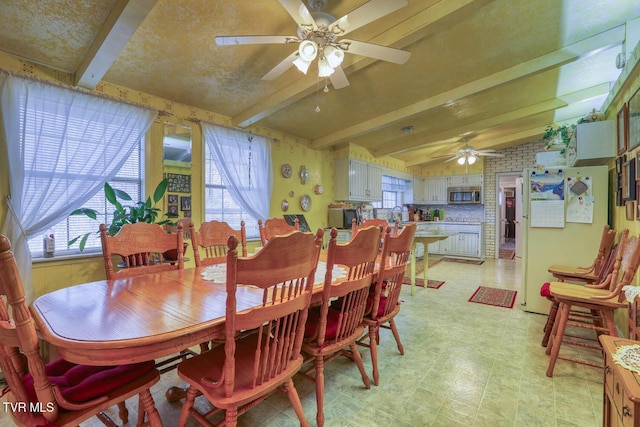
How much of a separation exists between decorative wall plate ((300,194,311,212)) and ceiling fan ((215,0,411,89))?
2926mm

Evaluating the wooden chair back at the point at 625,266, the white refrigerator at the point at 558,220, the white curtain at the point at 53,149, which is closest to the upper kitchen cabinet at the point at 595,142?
the white refrigerator at the point at 558,220

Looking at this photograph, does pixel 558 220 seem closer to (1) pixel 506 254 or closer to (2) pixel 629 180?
(2) pixel 629 180

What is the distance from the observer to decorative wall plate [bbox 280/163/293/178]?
4629 mm

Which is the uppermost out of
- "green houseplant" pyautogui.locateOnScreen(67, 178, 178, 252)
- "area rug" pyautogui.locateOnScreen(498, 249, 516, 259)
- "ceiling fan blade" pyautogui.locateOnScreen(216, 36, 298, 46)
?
"ceiling fan blade" pyautogui.locateOnScreen(216, 36, 298, 46)

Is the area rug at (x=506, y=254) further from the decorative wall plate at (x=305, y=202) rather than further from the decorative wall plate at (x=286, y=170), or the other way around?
the decorative wall plate at (x=286, y=170)

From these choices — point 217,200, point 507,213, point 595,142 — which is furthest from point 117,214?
point 507,213

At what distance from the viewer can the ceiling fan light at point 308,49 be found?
1.82 m

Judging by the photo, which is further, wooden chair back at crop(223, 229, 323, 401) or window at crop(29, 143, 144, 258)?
window at crop(29, 143, 144, 258)

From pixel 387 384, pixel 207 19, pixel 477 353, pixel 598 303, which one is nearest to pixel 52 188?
pixel 207 19

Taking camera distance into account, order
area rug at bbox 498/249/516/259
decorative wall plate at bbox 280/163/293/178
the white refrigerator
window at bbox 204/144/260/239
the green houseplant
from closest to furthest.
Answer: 1. the green houseplant
2. the white refrigerator
3. window at bbox 204/144/260/239
4. decorative wall plate at bbox 280/163/293/178
5. area rug at bbox 498/249/516/259

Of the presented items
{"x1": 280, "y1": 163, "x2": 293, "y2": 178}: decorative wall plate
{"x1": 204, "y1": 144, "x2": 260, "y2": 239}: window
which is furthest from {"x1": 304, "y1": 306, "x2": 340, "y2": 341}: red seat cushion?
{"x1": 280, "y1": 163, "x2": 293, "y2": 178}: decorative wall plate

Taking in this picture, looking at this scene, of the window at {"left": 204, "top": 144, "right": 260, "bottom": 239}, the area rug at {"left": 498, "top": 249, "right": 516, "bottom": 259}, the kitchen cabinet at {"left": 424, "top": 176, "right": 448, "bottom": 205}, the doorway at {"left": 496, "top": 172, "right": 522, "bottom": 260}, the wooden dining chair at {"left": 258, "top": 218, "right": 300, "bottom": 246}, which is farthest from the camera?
the kitchen cabinet at {"left": 424, "top": 176, "right": 448, "bottom": 205}

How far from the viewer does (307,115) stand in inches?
161

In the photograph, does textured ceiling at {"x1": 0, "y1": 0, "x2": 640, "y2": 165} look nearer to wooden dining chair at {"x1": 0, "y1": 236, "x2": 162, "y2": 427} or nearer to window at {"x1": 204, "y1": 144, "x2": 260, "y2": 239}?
window at {"x1": 204, "y1": 144, "x2": 260, "y2": 239}
